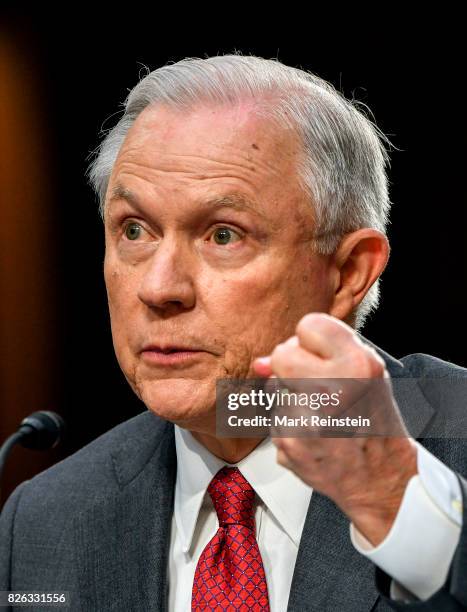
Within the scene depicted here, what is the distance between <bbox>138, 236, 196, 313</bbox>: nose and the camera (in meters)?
1.53

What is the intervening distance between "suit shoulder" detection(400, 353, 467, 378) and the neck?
1.10ft

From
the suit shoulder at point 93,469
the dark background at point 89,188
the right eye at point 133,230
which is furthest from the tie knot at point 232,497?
the dark background at point 89,188

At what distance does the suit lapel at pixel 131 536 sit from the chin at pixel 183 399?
283mm

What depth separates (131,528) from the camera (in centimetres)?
176

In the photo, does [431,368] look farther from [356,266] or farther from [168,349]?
[168,349]

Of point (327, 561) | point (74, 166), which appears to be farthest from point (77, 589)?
point (74, 166)

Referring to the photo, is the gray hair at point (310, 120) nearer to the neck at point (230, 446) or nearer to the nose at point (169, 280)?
the nose at point (169, 280)

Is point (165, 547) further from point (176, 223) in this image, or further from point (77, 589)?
point (176, 223)

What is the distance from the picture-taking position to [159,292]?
152cm

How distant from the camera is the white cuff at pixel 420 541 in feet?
3.76

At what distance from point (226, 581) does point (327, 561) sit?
0.19 meters

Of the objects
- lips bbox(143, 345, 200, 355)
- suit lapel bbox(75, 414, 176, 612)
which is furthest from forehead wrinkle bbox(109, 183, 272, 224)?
suit lapel bbox(75, 414, 176, 612)

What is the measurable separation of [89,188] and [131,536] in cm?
153

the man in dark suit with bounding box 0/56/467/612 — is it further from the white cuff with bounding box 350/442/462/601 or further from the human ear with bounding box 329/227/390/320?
the white cuff with bounding box 350/442/462/601
